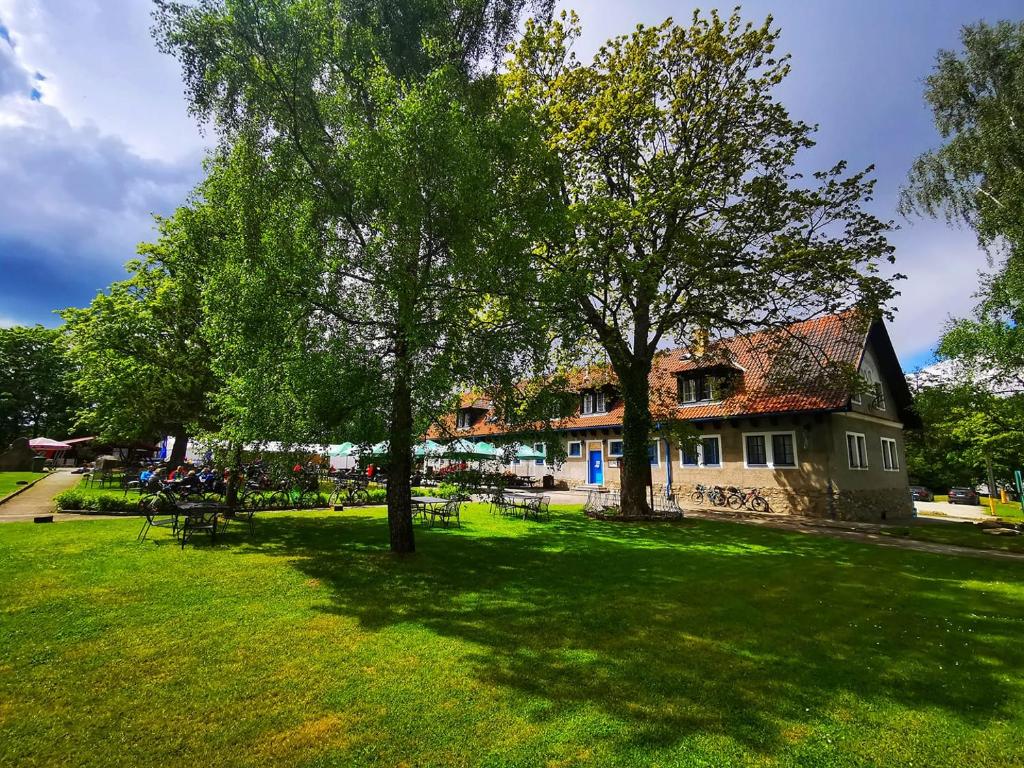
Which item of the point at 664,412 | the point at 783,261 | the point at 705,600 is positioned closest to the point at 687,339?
the point at 664,412

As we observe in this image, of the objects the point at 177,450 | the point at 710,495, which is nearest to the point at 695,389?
the point at 710,495

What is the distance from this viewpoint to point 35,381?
1955 inches

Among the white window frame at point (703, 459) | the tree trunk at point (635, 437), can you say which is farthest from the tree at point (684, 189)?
the white window frame at point (703, 459)

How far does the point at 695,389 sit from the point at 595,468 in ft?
29.1

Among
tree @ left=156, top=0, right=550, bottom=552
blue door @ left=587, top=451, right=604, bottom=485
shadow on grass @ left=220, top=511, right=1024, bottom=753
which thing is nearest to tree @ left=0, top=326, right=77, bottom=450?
blue door @ left=587, top=451, right=604, bottom=485

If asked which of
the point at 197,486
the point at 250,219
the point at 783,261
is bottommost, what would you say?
the point at 197,486

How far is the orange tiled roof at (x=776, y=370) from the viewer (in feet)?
59.6

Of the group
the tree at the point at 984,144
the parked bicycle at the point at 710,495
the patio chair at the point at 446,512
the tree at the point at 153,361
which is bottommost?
the patio chair at the point at 446,512

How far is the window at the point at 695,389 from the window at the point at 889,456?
30.0 feet

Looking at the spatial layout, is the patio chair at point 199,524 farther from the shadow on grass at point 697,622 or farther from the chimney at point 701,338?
the chimney at point 701,338

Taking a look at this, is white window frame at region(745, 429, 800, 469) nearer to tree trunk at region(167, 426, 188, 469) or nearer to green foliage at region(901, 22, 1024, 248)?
green foliage at region(901, 22, 1024, 248)

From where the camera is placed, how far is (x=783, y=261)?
49.8ft

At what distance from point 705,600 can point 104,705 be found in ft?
25.2

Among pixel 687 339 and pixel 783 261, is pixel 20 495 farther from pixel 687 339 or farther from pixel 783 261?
pixel 783 261
